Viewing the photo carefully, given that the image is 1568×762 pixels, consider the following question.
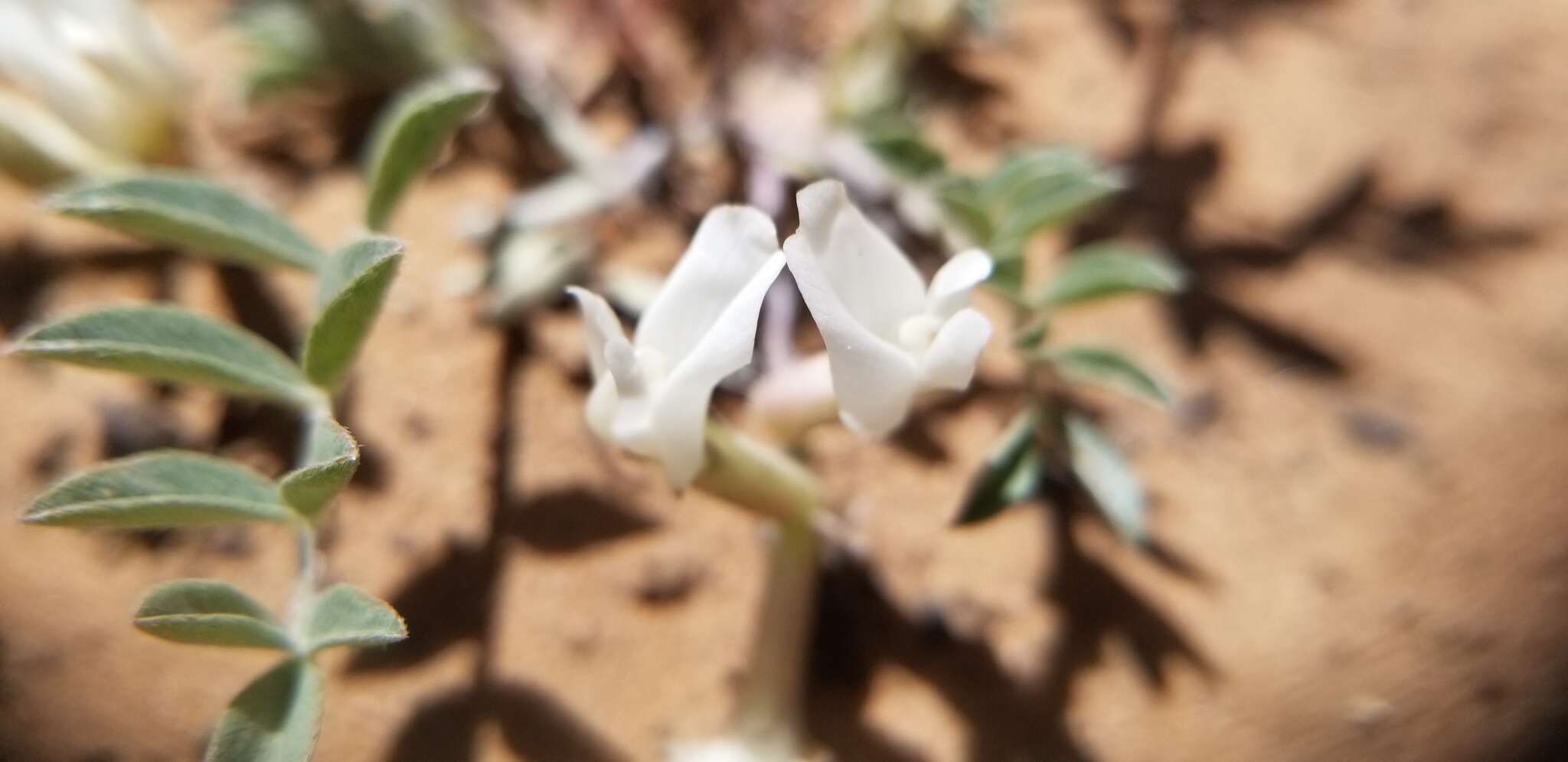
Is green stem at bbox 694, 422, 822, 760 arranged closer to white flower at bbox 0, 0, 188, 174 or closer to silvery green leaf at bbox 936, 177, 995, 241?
silvery green leaf at bbox 936, 177, 995, 241

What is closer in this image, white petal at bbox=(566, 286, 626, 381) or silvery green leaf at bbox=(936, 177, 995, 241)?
white petal at bbox=(566, 286, 626, 381)

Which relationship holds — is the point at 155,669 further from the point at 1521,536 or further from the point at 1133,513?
the point at 1521,536

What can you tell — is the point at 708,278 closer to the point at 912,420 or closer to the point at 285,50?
the point at 912,420

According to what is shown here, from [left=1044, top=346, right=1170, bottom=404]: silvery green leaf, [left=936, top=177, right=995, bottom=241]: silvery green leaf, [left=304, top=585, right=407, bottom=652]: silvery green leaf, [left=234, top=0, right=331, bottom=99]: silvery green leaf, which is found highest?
[left=936, top=177, right=995, bottom=241]: silvery green leaf

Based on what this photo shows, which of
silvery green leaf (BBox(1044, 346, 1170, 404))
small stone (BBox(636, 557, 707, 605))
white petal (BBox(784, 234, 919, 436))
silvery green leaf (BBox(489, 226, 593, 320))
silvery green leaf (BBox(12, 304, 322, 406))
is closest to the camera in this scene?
white petal (BBox(784, 234, 919, 436))

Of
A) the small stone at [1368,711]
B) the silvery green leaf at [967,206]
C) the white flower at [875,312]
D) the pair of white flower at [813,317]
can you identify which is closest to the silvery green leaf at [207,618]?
the pair of white flower at [813,317]

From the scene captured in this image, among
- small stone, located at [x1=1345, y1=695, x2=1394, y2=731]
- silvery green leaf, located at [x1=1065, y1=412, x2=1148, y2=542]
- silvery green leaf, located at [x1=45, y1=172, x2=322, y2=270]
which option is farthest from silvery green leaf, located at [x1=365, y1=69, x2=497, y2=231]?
small stone, located at [x1=1345, y1=695, x2=1394, y2=731]
